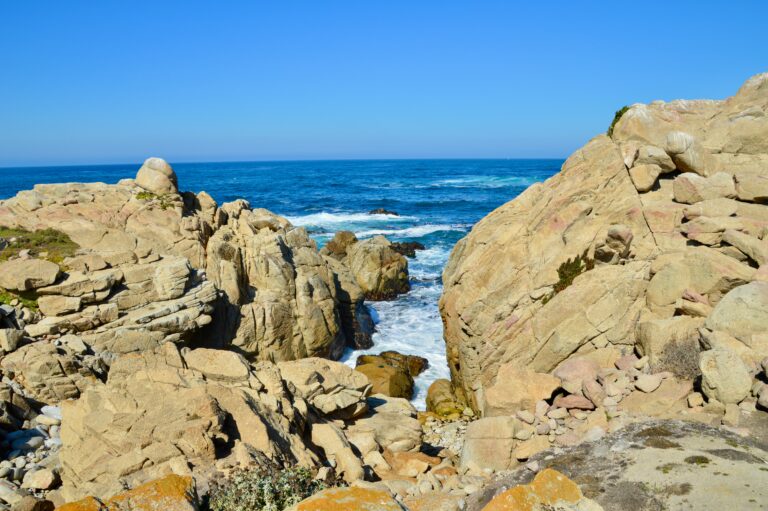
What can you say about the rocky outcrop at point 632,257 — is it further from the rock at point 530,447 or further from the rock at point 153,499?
the rock at point 153,499

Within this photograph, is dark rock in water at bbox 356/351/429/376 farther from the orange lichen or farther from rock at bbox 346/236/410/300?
the orange lichen

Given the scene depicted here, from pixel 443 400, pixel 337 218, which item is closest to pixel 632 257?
pixel 443 400

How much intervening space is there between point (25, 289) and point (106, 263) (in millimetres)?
2723

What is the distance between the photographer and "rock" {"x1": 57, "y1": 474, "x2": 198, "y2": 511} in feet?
22.5

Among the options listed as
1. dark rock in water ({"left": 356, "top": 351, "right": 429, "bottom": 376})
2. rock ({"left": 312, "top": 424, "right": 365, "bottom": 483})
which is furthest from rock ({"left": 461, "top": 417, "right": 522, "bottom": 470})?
dark rock in water ({"left": 356, "top": 351, "right": 429, "bottom": 376})

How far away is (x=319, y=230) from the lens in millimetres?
58781

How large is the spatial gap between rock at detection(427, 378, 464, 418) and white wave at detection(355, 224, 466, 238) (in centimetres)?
3416

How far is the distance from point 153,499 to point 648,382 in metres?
11.9

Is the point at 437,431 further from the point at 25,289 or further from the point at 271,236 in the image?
the point at 25,289

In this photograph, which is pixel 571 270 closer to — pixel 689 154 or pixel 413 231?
pixel 689 154

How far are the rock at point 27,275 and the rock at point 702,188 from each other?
2121 centimetres

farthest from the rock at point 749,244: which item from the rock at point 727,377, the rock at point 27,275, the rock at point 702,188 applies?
the rock at point 27,275

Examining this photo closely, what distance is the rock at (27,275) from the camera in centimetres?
1703

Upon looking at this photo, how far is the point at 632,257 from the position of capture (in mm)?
17203
